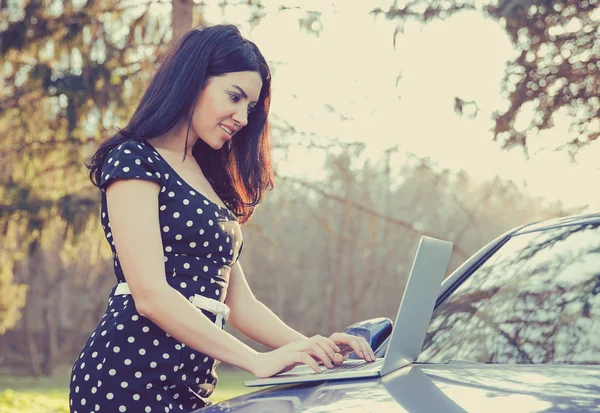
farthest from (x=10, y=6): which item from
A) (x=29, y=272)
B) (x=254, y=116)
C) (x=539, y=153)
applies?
(x=29, y=272)

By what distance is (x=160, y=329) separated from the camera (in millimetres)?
1857

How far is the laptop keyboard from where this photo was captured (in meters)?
1.79

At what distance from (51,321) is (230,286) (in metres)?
30.7

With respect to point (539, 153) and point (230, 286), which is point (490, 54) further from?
point (230, 286)

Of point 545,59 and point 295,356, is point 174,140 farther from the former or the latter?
point 545,59

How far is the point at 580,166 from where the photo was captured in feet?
25.0

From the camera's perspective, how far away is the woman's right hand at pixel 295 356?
1.78m

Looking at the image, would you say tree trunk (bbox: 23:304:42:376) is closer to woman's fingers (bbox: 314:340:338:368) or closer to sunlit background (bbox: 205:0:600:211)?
sunlit background (bbox: 205:0:600:211)

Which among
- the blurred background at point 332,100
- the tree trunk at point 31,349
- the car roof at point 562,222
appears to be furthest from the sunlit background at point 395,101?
the tree trunk at point 31,349

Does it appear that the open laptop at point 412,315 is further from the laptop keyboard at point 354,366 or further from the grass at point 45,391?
the grass at point 45,391

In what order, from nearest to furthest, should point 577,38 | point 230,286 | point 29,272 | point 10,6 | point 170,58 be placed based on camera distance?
1. point 170,58
2. point 230,286
3. point 577,38
4. point 10,6
5. point 29,272

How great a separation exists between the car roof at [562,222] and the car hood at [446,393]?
0.64 meters

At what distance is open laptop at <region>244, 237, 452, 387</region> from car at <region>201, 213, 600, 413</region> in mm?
23

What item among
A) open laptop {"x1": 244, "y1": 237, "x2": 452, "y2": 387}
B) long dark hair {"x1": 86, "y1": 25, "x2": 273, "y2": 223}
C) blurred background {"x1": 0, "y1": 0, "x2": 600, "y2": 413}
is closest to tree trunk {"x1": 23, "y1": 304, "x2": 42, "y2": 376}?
blurred background {"x1": 0, "y1": 0, "x2": 600, "y2": 413}
